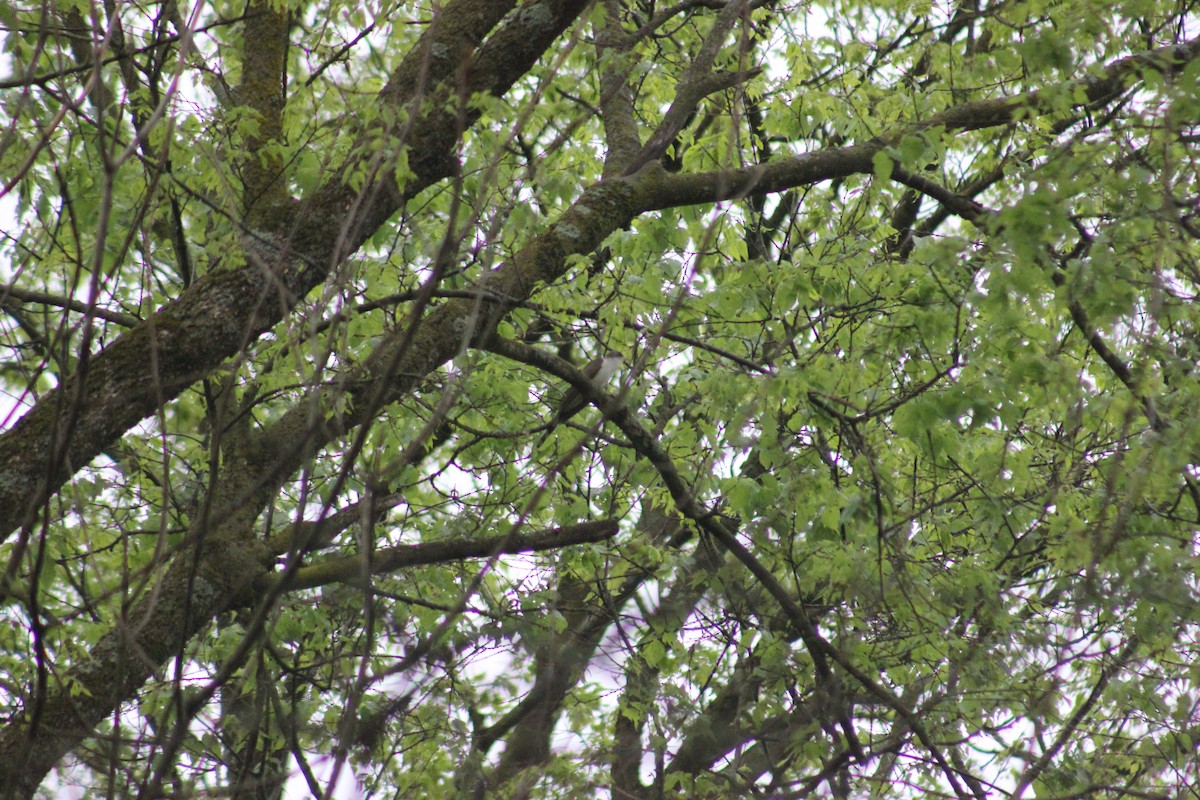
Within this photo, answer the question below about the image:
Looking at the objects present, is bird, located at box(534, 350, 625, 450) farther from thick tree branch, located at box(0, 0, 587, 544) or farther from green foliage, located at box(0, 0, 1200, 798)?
thick tree branch, located at box(0, 0, 587, 544)

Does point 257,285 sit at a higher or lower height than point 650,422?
lower

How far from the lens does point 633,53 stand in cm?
539

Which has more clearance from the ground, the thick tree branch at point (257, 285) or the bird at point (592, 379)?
the bird at point (592, 379)

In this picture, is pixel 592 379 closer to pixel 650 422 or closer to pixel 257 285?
pixel 650 422

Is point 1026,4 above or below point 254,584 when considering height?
above

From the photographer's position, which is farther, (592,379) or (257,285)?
(592,379)

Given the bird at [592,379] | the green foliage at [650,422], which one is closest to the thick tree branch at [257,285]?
the green foliage at [650,422]

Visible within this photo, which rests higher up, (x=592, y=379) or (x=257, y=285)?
(x=592, y=379)

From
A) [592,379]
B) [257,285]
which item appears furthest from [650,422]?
→ [257,285]

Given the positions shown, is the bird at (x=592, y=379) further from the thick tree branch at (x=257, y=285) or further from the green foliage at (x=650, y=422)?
the thick tree branch at (x=257, y=285)

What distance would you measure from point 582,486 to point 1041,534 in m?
2.47

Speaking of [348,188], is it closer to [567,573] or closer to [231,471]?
[231,471]

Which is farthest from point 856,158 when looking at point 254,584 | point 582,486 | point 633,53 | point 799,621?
point 254,584

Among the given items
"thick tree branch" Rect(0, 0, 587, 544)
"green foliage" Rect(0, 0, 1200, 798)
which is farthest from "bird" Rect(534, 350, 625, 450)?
"thick tree branch" Rect(0, 0, 587, 544)
